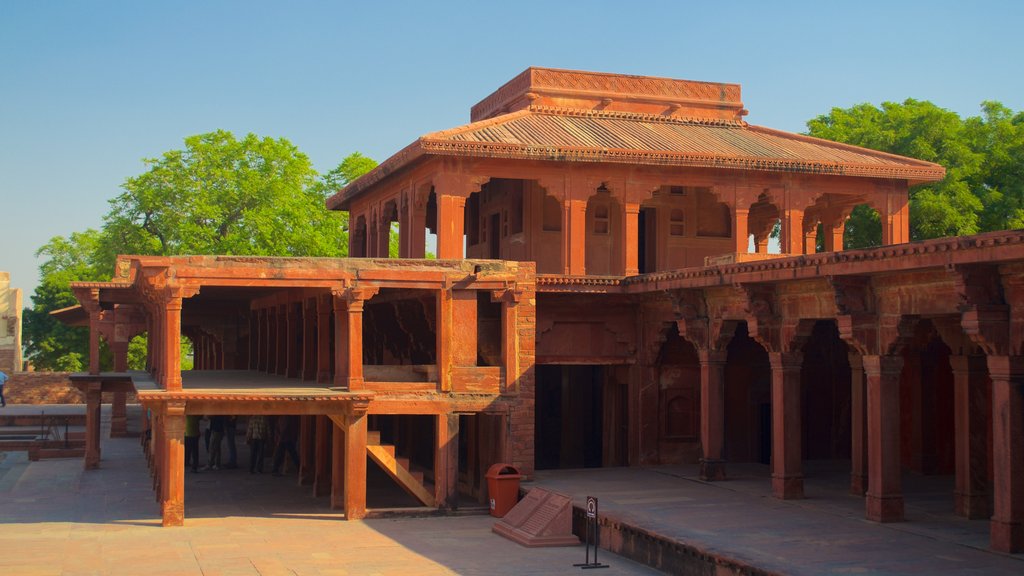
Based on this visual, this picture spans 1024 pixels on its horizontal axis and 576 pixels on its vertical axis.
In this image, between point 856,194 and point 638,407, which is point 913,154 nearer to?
point 856,194

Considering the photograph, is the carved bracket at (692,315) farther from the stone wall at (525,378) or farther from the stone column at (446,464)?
the stone column at (446,464)

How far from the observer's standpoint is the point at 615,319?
23.8 m

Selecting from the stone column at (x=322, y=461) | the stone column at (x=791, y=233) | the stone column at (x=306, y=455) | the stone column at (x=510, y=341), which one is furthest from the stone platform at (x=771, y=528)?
Answer: the stone column at (x=791, y=233)

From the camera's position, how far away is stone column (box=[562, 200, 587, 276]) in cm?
2406

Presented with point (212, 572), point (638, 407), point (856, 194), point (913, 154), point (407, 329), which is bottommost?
point (212, 572)

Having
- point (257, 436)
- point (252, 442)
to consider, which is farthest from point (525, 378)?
point (252, 442)

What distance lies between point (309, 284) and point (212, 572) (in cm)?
559

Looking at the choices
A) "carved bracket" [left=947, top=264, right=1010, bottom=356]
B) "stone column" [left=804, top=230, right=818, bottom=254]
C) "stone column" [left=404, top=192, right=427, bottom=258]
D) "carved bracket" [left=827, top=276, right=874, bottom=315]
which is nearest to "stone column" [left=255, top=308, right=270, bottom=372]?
"stone column" [left=404, top=192, right=427, bottom=258]

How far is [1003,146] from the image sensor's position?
37062 mm

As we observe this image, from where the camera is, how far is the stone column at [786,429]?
732 inches

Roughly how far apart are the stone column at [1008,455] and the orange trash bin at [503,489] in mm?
7750

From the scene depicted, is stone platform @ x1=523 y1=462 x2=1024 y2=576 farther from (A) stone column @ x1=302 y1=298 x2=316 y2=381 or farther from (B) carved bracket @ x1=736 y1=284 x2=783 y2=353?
(A) stone column @ x1=302 y1=298 x2=316 y2=381

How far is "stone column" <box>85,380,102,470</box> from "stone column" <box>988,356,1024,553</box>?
62.4 feet

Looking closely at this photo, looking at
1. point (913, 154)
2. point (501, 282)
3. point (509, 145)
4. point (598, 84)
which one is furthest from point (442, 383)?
point (913, 154)
